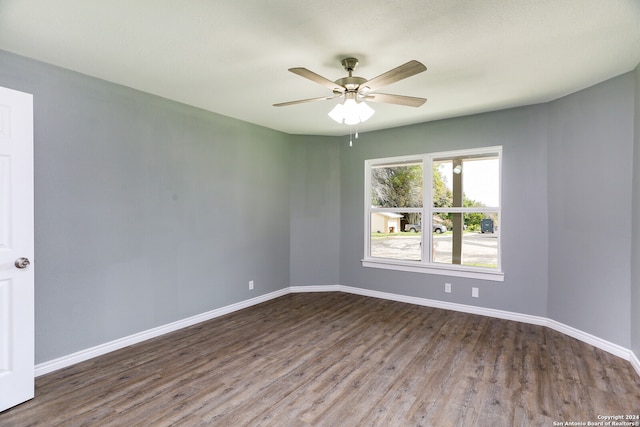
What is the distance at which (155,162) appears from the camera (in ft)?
11.3

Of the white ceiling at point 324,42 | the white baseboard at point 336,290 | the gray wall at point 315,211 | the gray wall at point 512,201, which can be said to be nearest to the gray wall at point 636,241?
the white baseboard at point 336,290

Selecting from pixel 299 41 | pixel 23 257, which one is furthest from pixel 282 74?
pixel 23 257

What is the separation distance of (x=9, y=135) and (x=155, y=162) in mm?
1304

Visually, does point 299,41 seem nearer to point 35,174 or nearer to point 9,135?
point 9,135

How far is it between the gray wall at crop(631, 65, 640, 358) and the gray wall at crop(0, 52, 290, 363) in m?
3.97

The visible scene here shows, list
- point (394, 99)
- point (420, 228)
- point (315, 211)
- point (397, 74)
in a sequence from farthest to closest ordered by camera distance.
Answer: point (315, 211), point (420, 228), point (394, 99), point (397, 74)

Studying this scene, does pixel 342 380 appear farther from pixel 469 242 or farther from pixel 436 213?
pixel 436 213

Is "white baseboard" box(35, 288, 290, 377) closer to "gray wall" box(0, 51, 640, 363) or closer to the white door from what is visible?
"gray wall" box(0, 51, 640, 363)

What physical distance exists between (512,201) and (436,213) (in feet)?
3.03

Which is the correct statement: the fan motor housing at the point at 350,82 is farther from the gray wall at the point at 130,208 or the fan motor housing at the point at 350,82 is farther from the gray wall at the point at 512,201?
the gray wall at the point at 512,201

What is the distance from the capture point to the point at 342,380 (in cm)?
256

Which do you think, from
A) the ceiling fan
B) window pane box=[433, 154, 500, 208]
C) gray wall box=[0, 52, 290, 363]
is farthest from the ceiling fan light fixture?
window pane box=[433, 154, 500, 208]

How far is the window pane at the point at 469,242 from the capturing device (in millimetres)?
4117

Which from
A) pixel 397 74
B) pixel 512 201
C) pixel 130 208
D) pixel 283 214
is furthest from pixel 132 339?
pixel 512 201
